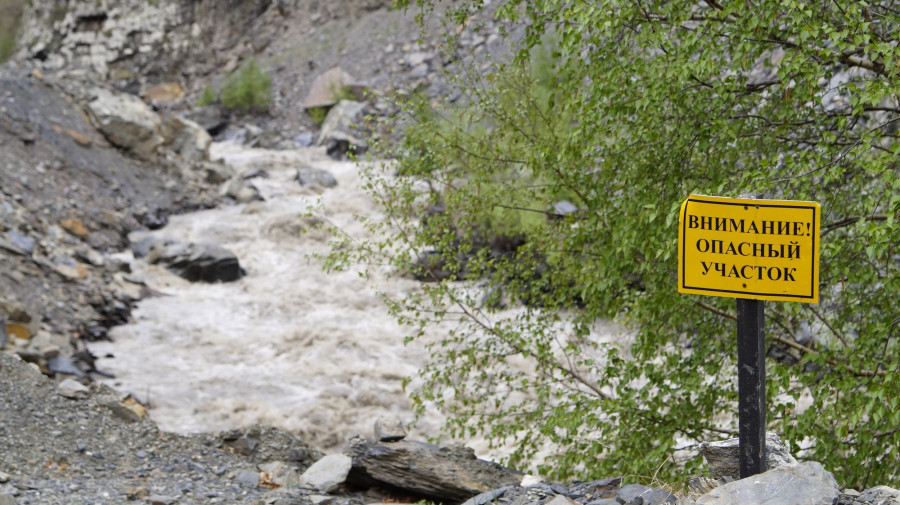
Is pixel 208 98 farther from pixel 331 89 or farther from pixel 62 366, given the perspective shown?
pixel 62 366

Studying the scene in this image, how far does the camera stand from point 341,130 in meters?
27.0

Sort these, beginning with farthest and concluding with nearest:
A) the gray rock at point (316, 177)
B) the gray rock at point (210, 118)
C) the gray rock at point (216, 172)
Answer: the gray rock at point (210, 118)
the gray rock at point (216, 172)
the gray rock at point (316, 177)

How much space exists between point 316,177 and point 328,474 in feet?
51.9

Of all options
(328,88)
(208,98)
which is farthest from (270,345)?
(208,98)

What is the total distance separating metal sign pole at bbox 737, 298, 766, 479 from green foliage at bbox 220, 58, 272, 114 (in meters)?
31.7

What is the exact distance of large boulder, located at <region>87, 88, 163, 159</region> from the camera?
21.4 metres

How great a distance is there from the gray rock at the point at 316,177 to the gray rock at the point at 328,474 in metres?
15.0

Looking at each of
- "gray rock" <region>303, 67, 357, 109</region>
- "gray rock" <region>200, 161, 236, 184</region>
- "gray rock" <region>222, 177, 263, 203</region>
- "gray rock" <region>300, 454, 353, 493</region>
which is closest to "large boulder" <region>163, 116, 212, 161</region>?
"gray rock" <region>200, 161, 236, 184</region>

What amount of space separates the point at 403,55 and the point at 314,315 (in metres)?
20.7

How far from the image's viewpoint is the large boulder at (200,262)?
16.1 m

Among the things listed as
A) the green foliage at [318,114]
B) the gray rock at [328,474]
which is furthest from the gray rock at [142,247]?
the green foliage at [318,114]

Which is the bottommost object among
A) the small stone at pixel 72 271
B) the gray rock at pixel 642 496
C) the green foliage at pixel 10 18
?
the small stone at pixel 72 271

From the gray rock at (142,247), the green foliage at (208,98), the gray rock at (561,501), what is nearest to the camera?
the gray rock at (561,501)

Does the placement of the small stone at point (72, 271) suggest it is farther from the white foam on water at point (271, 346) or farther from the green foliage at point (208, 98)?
the green foliage at point (208, 98)
